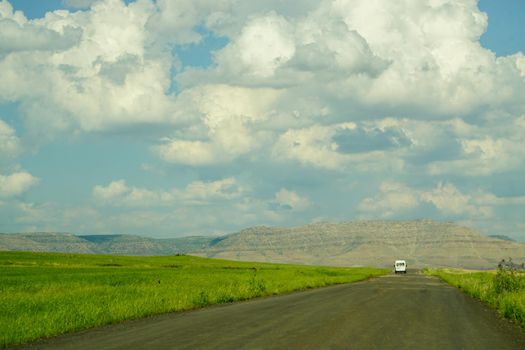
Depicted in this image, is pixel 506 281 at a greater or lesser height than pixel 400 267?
lesser

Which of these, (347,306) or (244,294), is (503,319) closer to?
(347,306)

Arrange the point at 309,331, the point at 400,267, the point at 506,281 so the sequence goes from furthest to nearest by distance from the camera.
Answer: the point at 400,267 → the point at 506,281 → the point at 309,331

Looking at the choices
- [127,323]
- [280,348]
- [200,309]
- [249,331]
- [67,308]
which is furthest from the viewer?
[200,309]

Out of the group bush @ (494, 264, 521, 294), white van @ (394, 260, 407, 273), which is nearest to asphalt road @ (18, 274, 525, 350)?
bush @ (494, 264, 521, 294)

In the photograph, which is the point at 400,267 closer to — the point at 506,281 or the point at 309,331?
the point at 506,281

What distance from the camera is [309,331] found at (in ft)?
60.1

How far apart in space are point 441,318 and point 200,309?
10.7 meters

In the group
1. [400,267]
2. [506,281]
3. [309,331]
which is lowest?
[309,331]

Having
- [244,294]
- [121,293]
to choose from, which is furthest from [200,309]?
[244,294]

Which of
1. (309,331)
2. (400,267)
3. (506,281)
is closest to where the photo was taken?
(309,331)

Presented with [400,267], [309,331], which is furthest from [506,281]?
[400,267]

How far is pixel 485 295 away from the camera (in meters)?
35.3

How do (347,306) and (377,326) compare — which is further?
(347,306)

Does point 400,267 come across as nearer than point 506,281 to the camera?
No
